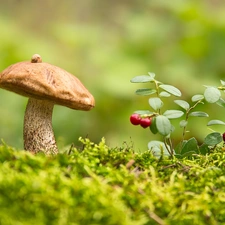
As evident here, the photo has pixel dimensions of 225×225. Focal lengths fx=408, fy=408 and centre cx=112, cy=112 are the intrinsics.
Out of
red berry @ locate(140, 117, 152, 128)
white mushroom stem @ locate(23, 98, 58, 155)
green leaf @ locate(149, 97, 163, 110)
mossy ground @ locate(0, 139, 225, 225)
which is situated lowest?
mossy ground @ locate(0, 139, 225, 225)

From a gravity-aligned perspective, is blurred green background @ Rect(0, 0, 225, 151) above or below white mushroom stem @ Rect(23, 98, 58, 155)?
above

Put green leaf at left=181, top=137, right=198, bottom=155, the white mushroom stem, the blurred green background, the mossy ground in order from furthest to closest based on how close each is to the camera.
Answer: the blurred green background
the white mushroom stem
green leaf at left=181, top=137, right=198, bottom=155
the mossy ground

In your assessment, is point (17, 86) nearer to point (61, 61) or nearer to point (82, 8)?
point (61, 61)

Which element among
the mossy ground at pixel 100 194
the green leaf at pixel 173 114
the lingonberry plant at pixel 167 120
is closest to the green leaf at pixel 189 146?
the lingonberry plant at pixel 167 120

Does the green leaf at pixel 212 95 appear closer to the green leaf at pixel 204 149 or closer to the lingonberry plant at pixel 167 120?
the lingonberry plant at pixel 167 120

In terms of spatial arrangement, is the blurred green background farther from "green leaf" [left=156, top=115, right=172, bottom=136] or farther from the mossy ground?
the mossy ground

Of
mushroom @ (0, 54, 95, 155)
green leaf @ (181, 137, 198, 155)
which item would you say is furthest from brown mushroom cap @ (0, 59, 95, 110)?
green leaf @ (181, 137, 198, 155)

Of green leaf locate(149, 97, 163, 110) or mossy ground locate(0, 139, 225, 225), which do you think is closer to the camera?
mossy ground locate(0, 139, 225, 225)

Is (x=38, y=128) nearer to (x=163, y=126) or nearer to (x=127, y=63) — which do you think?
(x=163, y=126)

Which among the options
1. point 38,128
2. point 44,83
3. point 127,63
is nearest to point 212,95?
point 44,83
